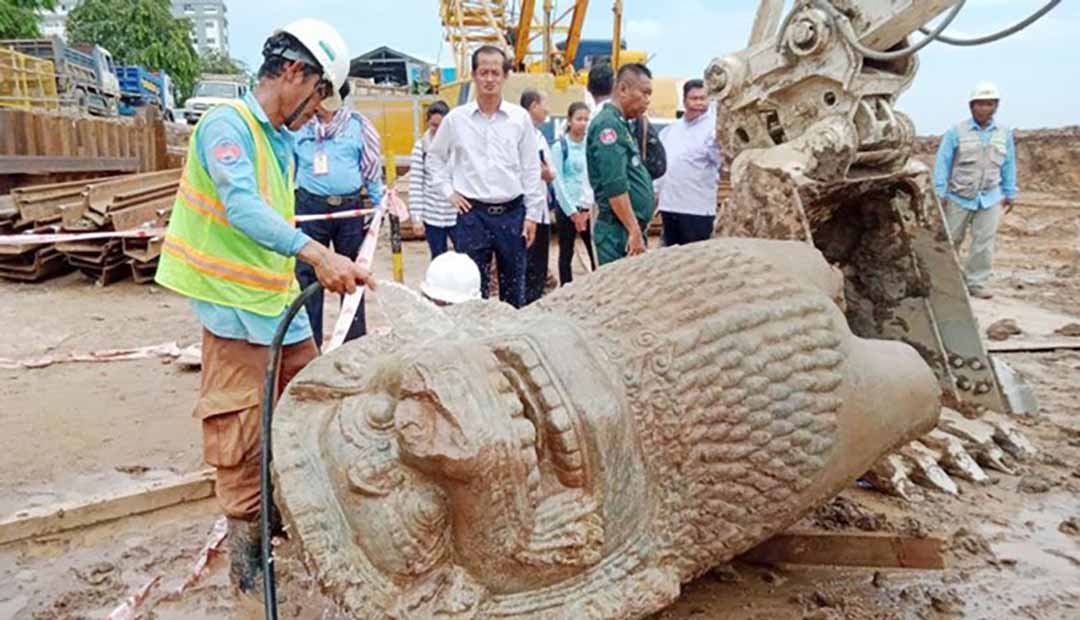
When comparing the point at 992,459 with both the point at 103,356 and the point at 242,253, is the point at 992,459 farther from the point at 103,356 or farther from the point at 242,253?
the point at 103,356

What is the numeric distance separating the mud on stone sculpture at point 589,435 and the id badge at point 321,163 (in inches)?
110

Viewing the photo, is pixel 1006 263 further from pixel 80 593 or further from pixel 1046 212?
pixel 80 593

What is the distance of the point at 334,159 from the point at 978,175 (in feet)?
19.0

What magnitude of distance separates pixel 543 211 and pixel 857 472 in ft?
12.2

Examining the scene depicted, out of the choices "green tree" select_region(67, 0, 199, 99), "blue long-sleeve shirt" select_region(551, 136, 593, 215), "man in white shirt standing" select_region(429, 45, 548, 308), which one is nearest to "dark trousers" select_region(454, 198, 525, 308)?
"man in white shirt standing" select_region(429, 45, 548, 308)

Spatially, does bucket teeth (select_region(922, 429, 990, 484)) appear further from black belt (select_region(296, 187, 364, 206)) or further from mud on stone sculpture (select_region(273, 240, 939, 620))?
black belt (select_region(296, 187, 364, 206))

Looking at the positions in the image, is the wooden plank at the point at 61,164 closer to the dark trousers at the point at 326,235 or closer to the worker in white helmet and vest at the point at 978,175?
the dark trousers at the point at 326,235

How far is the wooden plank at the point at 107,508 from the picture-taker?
304 cm

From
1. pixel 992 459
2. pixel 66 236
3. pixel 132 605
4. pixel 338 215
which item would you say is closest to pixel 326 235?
pixel 338 215

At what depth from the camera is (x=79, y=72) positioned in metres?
24.4

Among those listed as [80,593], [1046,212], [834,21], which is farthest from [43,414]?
[1046,212]

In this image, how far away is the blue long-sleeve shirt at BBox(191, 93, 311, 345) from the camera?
2301 millimetres

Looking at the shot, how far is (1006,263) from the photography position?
1059cm

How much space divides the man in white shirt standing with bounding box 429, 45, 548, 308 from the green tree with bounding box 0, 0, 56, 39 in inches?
951
